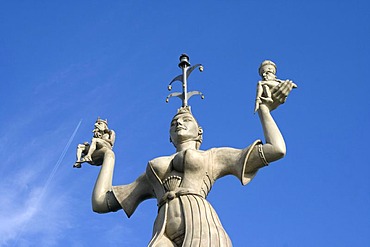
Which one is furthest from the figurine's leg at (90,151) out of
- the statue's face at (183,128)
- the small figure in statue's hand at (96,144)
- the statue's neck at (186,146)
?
the statue's neck at (186,146)

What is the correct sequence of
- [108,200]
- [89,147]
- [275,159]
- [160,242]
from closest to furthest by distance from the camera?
[160,242] → [275,159] → [108,200] → [89,147]

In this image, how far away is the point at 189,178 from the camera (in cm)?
1237

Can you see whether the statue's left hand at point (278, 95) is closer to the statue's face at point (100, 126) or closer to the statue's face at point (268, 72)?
the statue's face at point (268, 72)

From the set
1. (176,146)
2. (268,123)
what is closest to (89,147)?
(176,146)

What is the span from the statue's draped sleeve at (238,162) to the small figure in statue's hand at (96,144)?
2.51 meters

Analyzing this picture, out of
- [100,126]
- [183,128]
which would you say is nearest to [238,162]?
[183,128]

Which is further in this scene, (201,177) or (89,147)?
(89,147)

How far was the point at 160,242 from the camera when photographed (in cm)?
1156

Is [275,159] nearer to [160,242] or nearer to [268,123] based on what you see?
[268,123]

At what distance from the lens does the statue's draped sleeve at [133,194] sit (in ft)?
42.6

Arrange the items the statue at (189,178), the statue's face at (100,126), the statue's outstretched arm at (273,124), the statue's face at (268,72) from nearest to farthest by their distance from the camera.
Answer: the statue at (189,178), the statue's outstretched arm at (273,124), the statue's face at (268,72), the statue's face at (100,126)

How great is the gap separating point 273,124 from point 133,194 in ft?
8.82

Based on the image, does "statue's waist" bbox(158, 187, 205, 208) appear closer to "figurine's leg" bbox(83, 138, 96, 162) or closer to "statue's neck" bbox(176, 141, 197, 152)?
"statue's neck" bbox(176, 141, 197, 152)

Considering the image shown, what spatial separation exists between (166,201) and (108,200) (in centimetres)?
146
